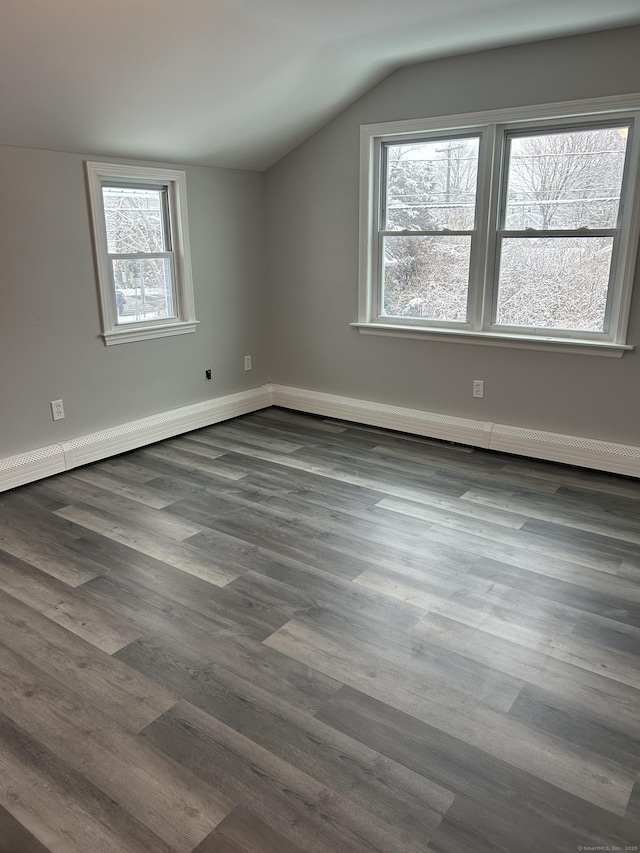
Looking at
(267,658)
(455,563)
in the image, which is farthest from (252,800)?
(455,563)

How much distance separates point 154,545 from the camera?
9.88ft

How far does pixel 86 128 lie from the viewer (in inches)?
138

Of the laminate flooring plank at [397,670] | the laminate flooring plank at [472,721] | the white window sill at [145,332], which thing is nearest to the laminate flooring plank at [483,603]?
the laminate flooring plank at [397,670]

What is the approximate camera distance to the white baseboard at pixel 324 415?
12.5 ft

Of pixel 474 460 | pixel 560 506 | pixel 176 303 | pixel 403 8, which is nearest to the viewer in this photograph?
pixel 403 8

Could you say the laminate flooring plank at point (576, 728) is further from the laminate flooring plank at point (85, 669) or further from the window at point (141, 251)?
the window at point (141, 251)

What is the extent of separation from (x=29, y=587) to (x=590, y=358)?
334cm

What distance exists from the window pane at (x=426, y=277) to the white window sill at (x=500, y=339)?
0.14 m

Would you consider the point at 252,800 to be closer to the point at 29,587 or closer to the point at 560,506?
the point at 29,587

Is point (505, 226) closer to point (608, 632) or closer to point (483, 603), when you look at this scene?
point (483, 603)

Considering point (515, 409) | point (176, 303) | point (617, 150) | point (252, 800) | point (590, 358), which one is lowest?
point (252, 800)

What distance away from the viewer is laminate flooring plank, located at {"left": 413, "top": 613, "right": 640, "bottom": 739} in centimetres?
197

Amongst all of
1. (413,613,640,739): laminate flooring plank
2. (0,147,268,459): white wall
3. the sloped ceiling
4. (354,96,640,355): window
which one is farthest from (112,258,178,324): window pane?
(413,613,640,739): laminate flooring plank

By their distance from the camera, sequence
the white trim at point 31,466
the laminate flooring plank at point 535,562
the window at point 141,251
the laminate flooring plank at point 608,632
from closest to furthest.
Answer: the laminate flooring plank at point 608,632
the laminate flooring plank at point 535,562
the white trim at point 31,466
the window at point 141,251
